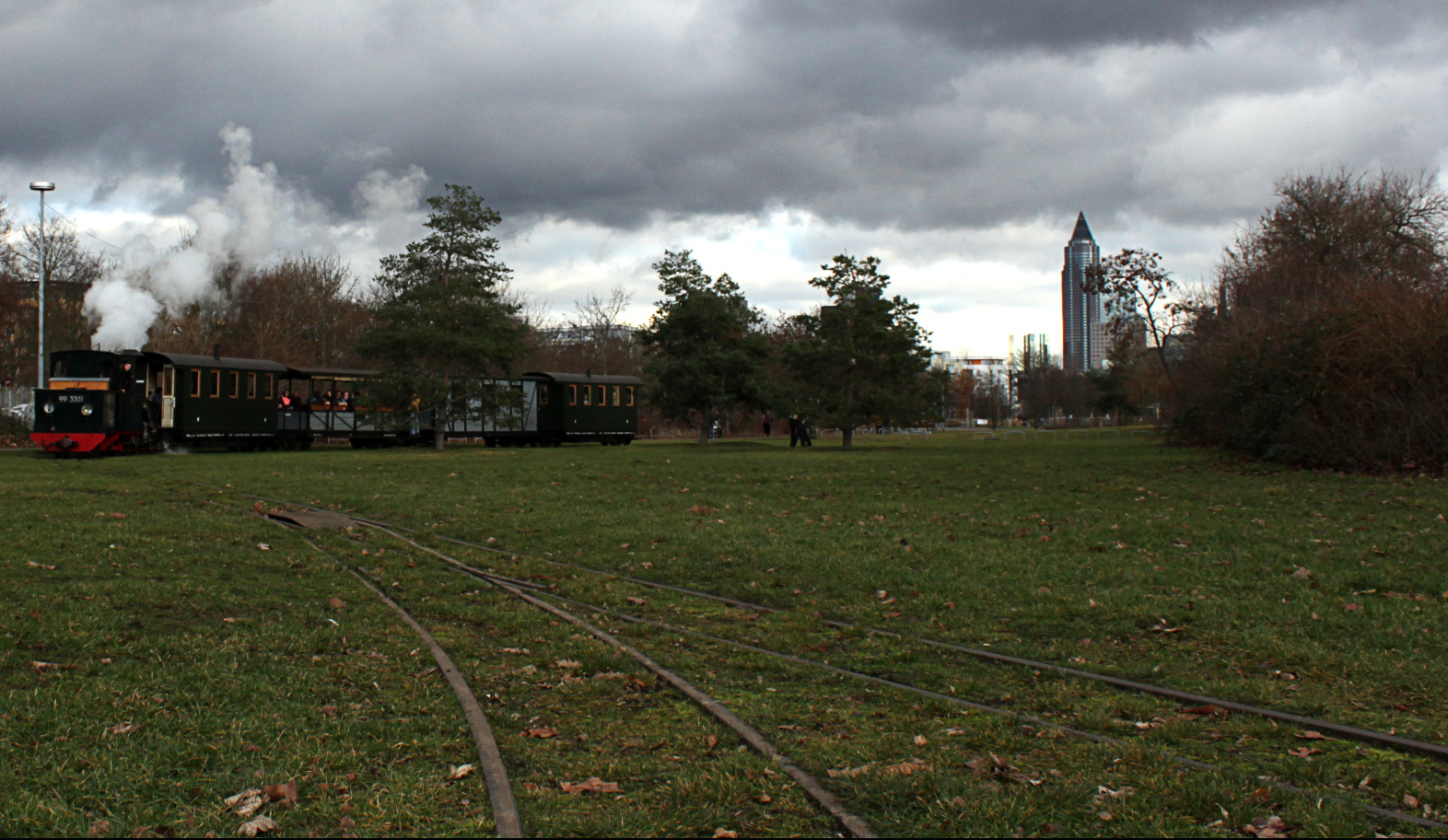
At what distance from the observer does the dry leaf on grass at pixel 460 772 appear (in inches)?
170

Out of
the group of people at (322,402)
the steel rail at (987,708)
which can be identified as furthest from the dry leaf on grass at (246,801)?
the group of people at (322,402)

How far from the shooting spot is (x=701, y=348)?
47781 mm

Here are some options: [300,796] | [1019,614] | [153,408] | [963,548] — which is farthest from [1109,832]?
[153,408]

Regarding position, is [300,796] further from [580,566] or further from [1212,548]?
[1212,548]

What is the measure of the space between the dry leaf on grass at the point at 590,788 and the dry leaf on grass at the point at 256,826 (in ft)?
3.58

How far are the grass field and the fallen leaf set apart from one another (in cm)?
7

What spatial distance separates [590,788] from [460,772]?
571mm

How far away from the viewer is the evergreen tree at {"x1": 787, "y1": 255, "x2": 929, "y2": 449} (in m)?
43.6

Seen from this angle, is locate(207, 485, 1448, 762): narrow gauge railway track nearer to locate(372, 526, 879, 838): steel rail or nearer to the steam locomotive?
locate(372, 526, 879, 838): steel rail

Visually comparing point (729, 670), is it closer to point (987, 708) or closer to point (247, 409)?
point (987, 708)

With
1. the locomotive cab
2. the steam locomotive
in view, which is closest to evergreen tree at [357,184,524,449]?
the steam locomotive

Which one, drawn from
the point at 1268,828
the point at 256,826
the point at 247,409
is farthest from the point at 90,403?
the point at 1268,828

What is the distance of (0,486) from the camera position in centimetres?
1708

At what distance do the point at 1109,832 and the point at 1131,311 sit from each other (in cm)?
4995
